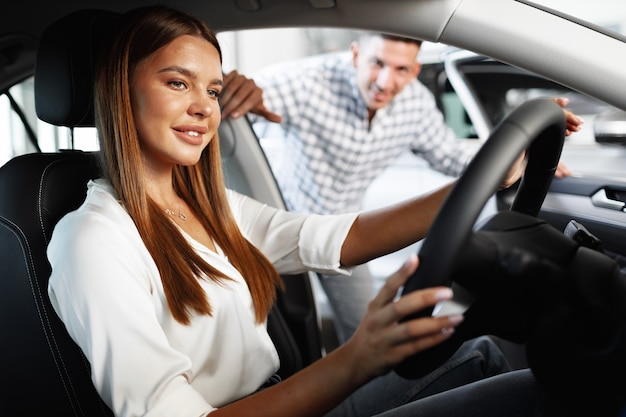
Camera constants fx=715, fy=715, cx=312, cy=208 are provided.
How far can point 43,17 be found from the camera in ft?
5.20

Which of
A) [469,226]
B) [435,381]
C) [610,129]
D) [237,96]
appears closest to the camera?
[469,226]

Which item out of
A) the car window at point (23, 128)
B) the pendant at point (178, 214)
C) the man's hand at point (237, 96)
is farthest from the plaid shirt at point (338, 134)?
the pendant at point (178, 214)

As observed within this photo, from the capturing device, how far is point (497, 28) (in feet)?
3.65

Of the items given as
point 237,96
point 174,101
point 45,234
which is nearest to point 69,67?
point 174,101

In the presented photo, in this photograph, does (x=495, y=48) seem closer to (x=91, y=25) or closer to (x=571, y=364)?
(x=571, y=364)

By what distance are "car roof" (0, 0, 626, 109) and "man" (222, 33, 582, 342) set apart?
2.81 ft

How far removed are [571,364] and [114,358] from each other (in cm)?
59

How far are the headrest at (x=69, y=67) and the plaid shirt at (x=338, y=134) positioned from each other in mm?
998

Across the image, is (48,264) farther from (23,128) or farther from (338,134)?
(338,134)

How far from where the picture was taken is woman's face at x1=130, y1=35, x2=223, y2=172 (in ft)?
3.99

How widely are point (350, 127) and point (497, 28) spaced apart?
1.25 m

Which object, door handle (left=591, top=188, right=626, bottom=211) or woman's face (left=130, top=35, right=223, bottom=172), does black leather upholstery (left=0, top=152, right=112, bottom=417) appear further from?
door handle (left=591, top=188, right=626, bottom=211)

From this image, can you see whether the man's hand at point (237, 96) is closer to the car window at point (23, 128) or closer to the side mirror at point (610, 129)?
the car window at point (23, 128)

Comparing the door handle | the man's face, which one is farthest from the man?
the door handle
